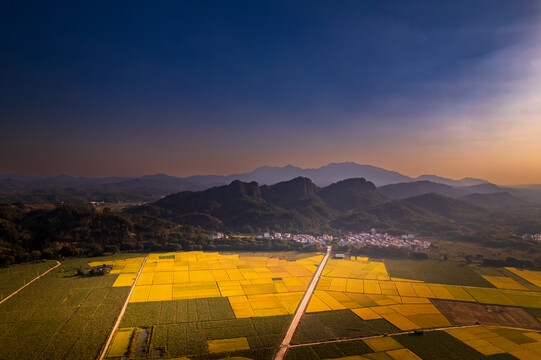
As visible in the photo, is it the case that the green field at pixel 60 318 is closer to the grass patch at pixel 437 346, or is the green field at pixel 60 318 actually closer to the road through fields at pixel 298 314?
the road through fields at pixel 298 314

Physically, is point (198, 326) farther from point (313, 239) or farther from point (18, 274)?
point (313, 239)

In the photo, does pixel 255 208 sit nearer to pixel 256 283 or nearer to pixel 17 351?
pixel 256 283

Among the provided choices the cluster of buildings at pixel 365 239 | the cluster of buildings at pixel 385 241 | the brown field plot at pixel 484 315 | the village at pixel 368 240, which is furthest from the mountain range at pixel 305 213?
the brown field plot at pixel 484 315

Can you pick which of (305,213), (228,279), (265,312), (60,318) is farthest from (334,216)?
(60,318)

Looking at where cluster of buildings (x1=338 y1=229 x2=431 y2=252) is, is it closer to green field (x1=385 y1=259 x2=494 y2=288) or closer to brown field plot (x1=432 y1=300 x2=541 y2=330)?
green field (x1=385 y1=259 x2=494 y2=288)

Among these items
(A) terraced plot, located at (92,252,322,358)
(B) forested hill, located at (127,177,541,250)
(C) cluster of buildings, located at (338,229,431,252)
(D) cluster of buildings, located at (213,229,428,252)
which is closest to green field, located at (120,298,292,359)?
(A) terraced plot, located at (92,252,322,358)
